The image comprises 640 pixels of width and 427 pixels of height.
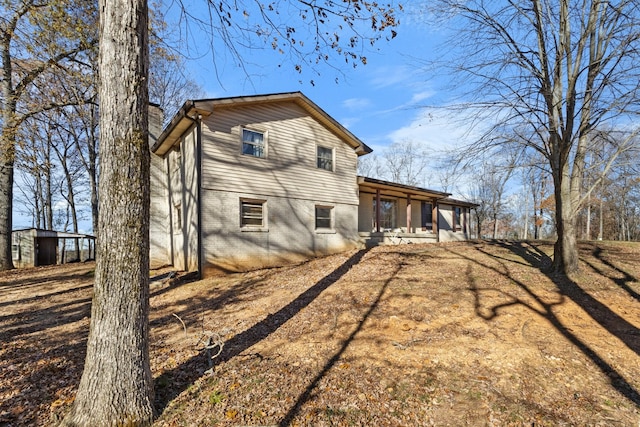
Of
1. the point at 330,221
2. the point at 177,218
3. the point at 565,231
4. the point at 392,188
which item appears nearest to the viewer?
the point at 565,231

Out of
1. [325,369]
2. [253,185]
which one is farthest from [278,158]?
[325,369]

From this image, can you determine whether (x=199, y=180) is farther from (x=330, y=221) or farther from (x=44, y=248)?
(x=44, y=248)

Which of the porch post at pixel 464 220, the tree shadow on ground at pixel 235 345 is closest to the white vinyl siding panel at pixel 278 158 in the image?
the tree shadow on ground at pixel 235 345

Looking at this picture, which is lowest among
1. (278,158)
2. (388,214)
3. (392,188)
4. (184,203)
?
(388,214)

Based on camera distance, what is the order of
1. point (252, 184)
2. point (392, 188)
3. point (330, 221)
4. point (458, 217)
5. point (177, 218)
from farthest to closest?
1. point (458, 217)
2. point (392, 188)
3. point (330, 221)
4. point (177, 218)
5. point (252, 184)

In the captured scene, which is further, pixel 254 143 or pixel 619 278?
pixel 254 143

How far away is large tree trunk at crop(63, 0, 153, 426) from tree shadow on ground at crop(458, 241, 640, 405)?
213 inches

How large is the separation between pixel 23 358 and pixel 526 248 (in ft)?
45.7

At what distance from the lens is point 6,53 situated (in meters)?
12.9

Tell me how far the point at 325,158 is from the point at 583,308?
10.1m

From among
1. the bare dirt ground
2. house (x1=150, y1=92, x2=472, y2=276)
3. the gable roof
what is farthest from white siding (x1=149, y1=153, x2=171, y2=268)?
the bare dirt ground

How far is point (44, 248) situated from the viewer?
1750 cm

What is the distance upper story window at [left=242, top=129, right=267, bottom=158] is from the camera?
11.3 meters

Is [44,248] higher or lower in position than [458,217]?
lower
